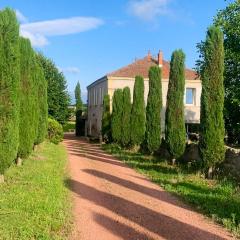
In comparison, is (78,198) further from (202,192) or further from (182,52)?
(182,52)

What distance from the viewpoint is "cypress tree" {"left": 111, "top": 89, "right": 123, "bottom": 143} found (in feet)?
115

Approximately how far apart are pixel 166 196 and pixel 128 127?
67.5 feet

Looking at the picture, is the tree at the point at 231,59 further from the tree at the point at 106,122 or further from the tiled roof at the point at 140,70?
the tiled roof at the point at 140,70

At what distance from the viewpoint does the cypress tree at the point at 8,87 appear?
13.1m

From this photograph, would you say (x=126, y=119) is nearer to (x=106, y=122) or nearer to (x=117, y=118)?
(x=117, y=118)

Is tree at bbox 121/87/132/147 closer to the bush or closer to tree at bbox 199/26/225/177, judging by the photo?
the bush

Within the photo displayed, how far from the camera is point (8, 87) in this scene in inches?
525

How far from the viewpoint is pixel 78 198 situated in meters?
11.7

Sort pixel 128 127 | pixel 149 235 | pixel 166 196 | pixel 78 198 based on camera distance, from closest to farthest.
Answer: pixel 149 235 < pixel 78 198 < pixel 166 196 < pixel 128 127

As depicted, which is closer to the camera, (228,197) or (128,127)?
(228,197)

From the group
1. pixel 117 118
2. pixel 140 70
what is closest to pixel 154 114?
pixel 117 118

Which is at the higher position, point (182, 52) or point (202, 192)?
point (182, 52)

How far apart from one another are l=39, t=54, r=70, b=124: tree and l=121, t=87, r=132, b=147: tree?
1157 centimetres

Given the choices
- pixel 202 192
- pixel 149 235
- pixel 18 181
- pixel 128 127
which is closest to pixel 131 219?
pixel 149 235
